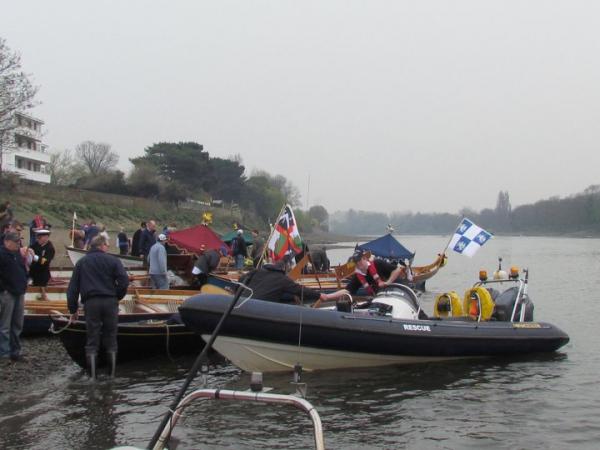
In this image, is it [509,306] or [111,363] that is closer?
[111,363]

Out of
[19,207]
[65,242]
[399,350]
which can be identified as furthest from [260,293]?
[19,207]

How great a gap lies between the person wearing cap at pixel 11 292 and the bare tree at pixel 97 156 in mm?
95770

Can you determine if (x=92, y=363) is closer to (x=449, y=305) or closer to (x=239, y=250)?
(x=449, y=305)

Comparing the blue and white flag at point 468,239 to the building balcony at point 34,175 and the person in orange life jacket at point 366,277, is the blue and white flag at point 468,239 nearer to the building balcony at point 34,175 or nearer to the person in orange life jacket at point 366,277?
the person in orange life jacket at point 366,277

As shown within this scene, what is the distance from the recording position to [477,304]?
12062 millimetres

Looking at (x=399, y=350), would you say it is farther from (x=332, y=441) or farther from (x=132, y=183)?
(x=132, y=183)

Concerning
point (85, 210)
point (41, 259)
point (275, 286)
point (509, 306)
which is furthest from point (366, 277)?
point (85, 210)

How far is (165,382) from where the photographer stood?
9.40 metres

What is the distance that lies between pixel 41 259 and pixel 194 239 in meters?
7.94

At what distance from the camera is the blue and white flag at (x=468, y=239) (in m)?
13.8

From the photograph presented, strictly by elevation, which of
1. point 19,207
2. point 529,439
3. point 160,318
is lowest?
point 529,439

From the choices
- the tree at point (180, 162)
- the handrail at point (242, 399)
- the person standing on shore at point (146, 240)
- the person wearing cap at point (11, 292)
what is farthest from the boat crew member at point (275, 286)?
the tree at point (180, 162)

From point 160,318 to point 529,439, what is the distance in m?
6.43

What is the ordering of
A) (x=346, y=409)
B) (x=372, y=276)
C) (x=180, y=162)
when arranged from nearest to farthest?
1. (x=346, y=409)
2. (x=372, y=276)
3. (x=180, y=162)
